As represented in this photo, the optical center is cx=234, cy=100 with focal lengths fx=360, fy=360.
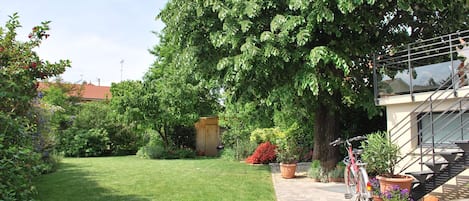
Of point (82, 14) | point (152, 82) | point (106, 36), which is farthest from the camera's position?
point (152, 82)

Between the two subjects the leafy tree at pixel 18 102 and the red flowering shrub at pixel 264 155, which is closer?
the leafy tree at pixel 18 102

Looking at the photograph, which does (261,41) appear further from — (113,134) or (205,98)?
(113,134)

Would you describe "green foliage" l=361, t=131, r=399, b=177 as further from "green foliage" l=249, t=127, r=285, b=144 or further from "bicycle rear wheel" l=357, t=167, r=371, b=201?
"green foliage" l=249, t=127, r=285, b=144

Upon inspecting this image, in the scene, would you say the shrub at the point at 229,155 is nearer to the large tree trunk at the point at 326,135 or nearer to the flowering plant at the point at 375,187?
the large tree trunk at the point at 326,135

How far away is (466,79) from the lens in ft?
22.5

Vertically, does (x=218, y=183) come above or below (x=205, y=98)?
below

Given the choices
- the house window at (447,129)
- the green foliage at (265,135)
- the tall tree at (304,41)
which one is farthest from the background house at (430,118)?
the green foliage at (265,135)

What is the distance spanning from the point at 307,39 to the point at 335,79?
1.34 m

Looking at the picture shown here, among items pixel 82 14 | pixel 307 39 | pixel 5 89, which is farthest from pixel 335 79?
pixel 82 14

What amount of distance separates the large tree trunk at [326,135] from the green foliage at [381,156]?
3367 mm

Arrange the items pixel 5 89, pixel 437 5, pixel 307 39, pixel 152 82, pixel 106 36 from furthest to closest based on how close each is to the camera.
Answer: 1. pixel 152 82
2. pixel 106 36
3. pixel 437 5
4. pixel 307 39
5. pixel 5 89

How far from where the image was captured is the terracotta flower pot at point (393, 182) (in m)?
6.19

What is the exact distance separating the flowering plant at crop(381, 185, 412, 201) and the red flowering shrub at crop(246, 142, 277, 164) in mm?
8233

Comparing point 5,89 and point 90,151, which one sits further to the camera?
point 90,151
